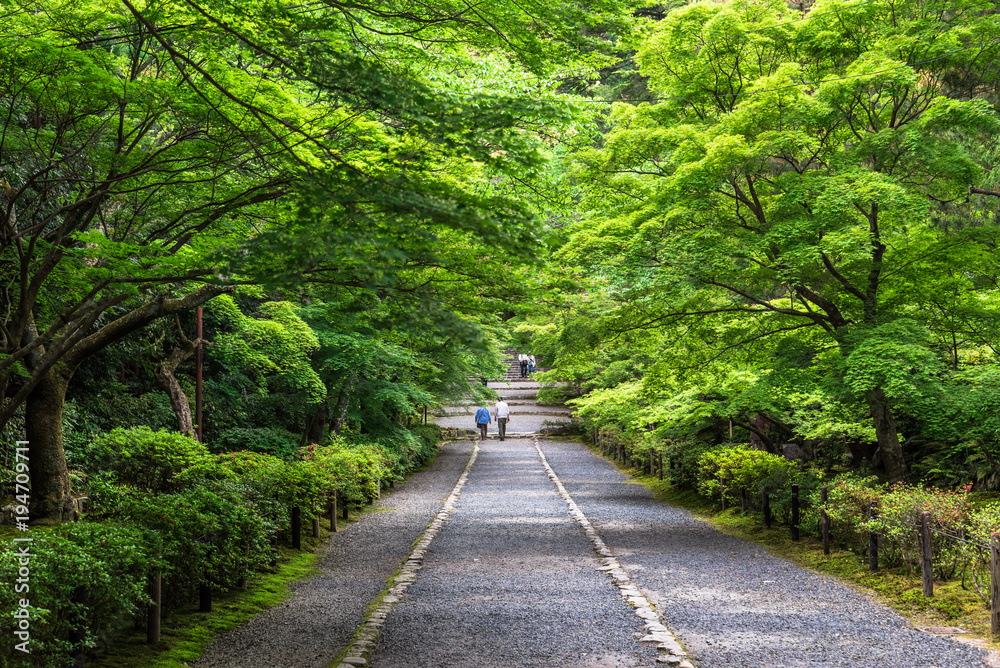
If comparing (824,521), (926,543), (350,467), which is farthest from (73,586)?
(350,467)

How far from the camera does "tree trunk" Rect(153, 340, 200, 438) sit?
49.1 feet

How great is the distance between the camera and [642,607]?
808 cm

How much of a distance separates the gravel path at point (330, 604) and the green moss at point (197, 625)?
141mm

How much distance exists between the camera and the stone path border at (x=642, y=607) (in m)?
6.37

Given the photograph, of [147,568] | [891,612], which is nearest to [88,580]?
[147,568]

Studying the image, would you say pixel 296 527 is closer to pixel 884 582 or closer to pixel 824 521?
pixel 824 521

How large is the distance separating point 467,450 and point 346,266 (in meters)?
26.8

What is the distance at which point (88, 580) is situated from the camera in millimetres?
5629

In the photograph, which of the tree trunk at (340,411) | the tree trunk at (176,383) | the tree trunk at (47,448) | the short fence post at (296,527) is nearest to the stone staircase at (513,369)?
the tree trunk at (340,411)

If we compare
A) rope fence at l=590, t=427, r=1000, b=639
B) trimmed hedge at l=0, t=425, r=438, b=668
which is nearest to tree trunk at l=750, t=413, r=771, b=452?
rope fence at l=590, t=427, r=1000, b=639

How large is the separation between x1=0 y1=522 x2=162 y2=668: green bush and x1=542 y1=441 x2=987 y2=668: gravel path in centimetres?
458

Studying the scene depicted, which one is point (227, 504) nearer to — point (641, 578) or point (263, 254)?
point (263, 254)

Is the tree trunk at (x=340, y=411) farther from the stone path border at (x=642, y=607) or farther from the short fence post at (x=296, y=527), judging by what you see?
the short fence post at (x=296, y=527)

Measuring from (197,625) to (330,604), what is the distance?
1518 millimetres
